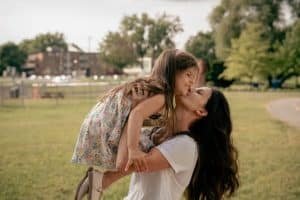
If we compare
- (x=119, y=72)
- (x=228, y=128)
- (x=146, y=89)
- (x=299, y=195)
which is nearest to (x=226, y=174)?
(x=228, y=128)

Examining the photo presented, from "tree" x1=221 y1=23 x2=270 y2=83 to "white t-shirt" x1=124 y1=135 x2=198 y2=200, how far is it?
2.61 m

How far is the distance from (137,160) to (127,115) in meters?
0.14

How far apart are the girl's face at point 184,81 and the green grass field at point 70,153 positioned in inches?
62.2

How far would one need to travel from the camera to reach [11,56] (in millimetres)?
3518

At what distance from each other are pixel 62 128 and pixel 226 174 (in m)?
3.31

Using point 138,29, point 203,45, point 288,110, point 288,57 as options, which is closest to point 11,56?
point 138,29

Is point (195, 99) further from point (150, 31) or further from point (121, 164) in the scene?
point (150, 31)

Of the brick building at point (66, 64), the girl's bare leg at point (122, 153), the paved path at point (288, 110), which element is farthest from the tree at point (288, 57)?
the girl's bare leg at point (122, 153)

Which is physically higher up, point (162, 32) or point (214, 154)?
point (162, 32)

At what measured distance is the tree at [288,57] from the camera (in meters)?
3.62

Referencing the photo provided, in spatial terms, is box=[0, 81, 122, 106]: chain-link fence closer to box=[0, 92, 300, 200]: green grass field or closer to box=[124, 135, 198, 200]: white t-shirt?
box=[0, 92, 300, 200]: green grass field

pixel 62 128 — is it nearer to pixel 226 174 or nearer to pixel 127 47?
pixel 127 47

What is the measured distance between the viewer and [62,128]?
433cm

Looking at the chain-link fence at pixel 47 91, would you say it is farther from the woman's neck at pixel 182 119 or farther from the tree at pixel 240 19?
the woman's neck at pixel 182 119
